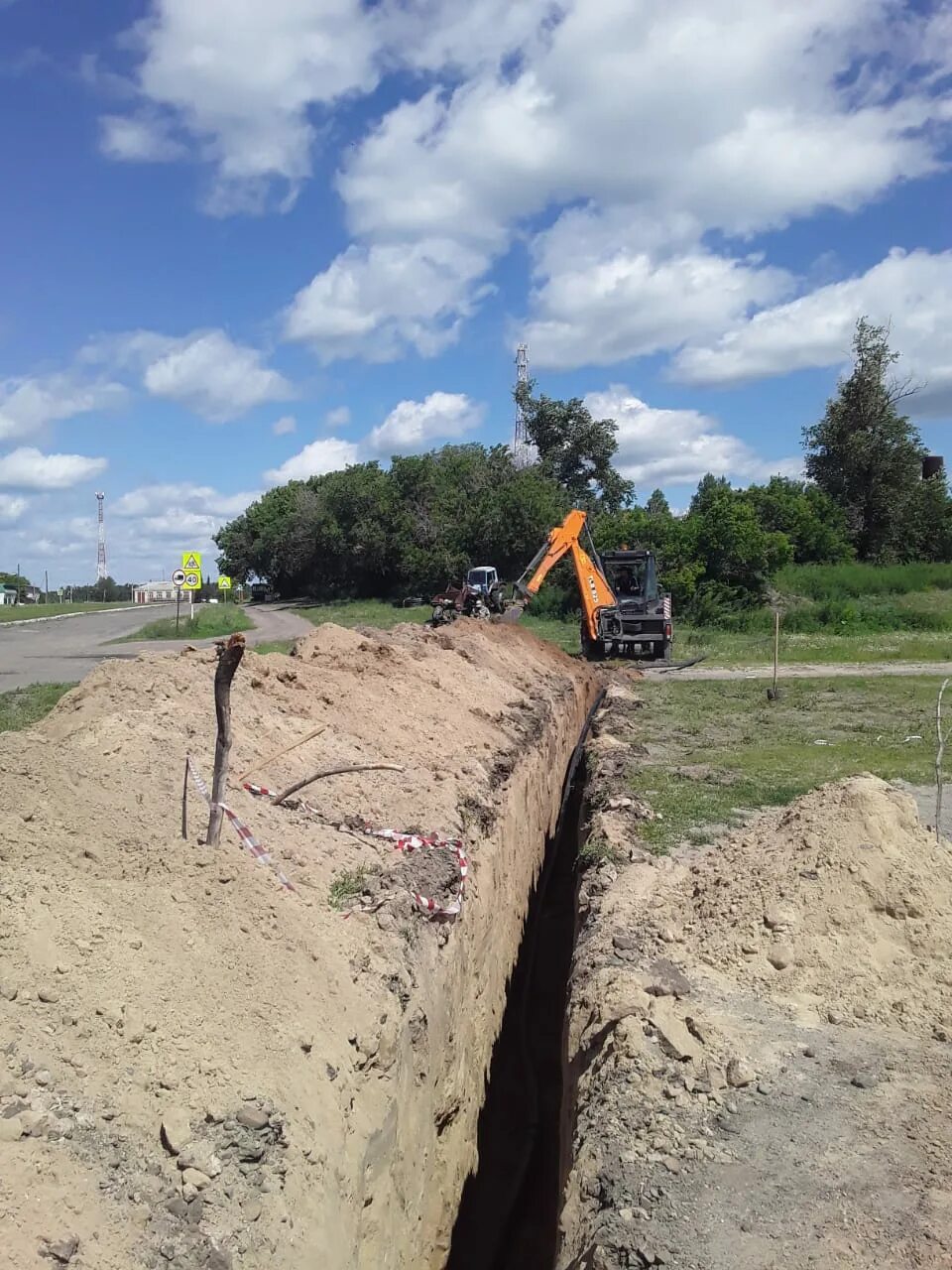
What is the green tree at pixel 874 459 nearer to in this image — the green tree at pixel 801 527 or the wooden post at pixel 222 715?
the green tree at pixel 801 527

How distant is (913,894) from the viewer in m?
6.25

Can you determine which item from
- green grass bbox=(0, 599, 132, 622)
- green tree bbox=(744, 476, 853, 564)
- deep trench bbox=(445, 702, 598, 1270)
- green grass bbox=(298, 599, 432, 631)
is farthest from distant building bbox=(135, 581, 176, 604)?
deep trench bbox=(445, 702, 598, 1270)

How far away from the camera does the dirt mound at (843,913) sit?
18.9 feet

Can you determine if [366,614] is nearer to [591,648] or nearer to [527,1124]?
[591,648]

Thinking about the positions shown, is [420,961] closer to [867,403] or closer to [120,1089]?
[120,1089]

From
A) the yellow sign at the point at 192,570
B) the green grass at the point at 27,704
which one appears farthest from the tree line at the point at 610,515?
the green grass at the point at 27,704

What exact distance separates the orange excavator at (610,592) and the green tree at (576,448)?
34255 mm

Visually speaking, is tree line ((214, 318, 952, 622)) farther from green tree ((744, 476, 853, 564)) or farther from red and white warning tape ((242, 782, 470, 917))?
red and white warning tape ((242, 782, 470, 917))

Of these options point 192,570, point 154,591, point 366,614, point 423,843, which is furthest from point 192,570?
point 154,591

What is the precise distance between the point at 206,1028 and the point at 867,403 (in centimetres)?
4708

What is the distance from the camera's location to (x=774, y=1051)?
5.27m

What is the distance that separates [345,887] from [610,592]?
722 inches

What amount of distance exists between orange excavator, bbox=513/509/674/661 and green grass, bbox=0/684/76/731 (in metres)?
10.8

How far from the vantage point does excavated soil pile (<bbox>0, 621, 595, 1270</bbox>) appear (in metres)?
3.43
